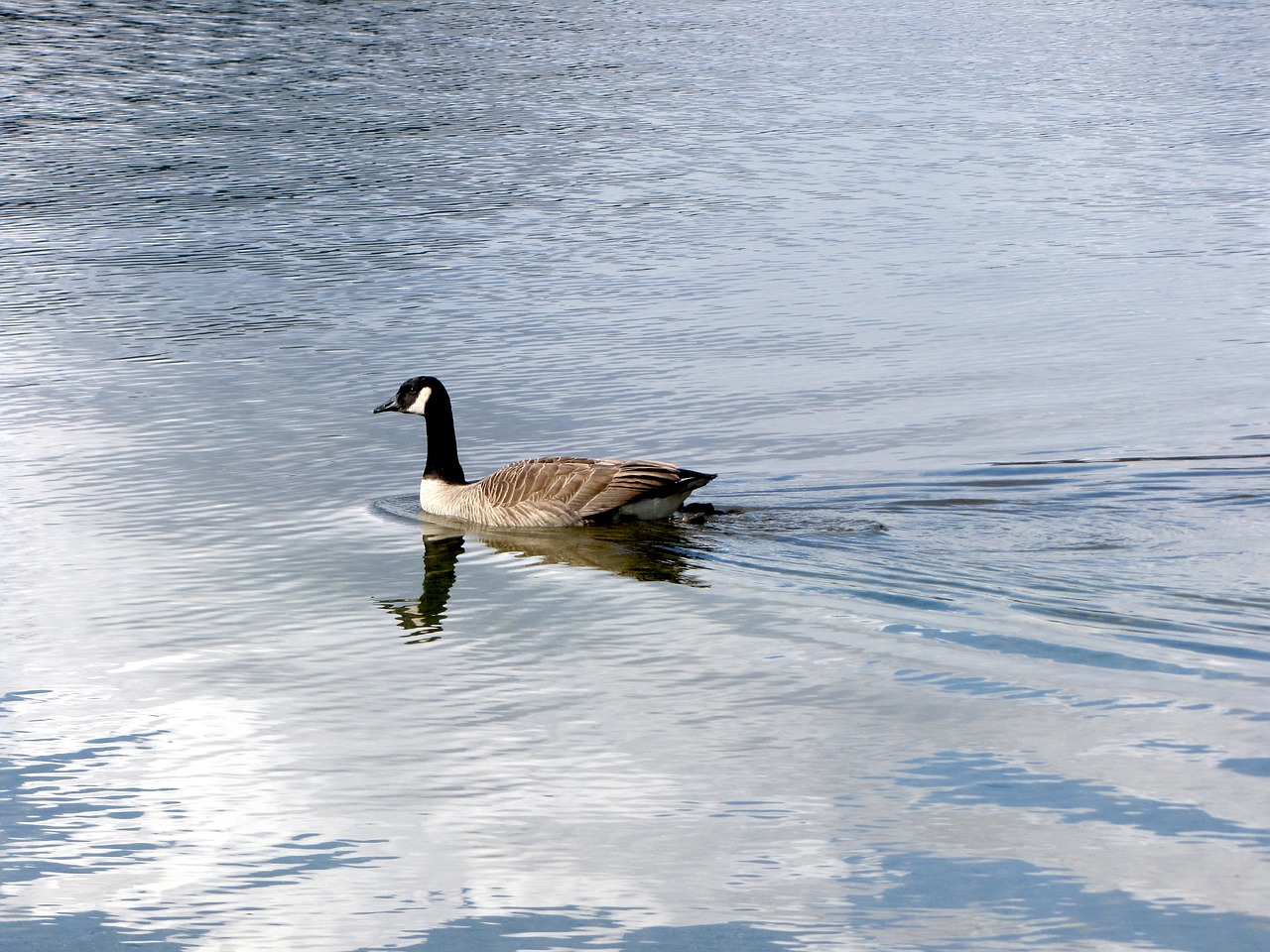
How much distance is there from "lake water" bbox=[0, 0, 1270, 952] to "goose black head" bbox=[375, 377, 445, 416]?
0.55 metres

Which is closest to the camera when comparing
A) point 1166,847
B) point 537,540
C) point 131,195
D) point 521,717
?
point 1166,847

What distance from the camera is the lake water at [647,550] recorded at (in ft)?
19.4

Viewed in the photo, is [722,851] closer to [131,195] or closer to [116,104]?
[131,195]

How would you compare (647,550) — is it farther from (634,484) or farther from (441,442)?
(441,442)

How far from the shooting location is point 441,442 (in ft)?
36.6

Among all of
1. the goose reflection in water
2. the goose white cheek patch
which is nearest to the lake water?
the goose reflection in water

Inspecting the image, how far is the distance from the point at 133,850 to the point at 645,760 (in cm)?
192

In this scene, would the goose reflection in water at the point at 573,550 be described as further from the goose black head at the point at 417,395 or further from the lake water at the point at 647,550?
the goose black head at the point at 417,395

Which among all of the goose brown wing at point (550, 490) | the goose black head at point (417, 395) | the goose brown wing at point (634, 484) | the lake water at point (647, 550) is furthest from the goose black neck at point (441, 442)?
the goose brown wing at point (634, 484)

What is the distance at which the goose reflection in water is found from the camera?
31.0 feet

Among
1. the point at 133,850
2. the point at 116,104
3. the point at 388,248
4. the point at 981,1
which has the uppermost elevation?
the point at 981,1

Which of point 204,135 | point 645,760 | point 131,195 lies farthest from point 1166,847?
point 204,135

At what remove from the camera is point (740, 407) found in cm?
1266

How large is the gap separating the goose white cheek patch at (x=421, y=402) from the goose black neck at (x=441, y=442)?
0.04 meters
